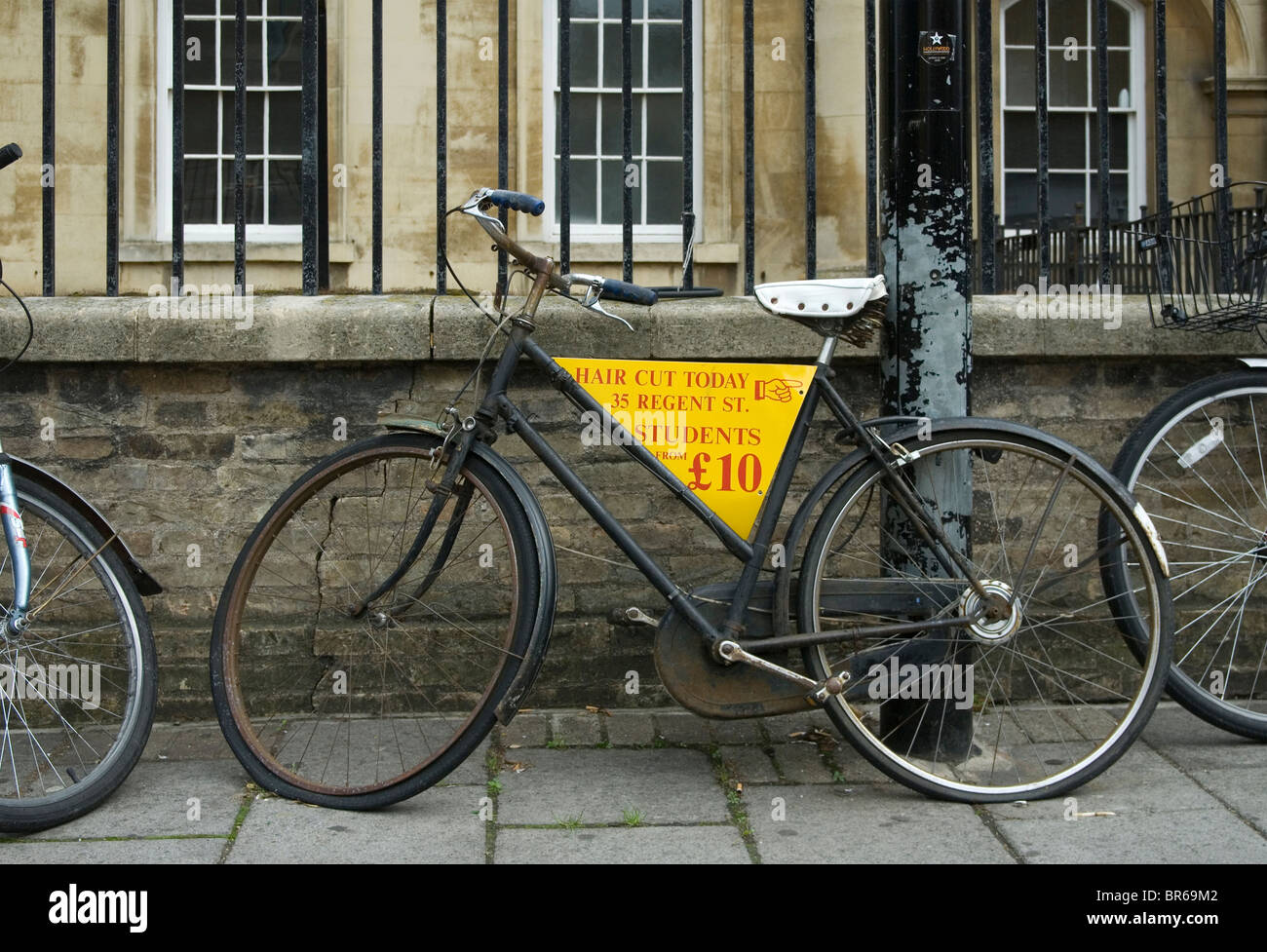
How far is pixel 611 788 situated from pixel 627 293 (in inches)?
50.3

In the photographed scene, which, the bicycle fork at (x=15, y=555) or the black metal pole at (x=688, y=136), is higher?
the black metal pole at (x=688, y=136)

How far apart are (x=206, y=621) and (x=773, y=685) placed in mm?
1817

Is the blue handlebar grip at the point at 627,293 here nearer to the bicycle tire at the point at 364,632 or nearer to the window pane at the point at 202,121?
the bicycle tire at the point at 364,632

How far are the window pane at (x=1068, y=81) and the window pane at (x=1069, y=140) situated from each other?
114 mm

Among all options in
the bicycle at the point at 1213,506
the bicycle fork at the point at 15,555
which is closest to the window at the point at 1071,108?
the bicycle at the point at 1213,506

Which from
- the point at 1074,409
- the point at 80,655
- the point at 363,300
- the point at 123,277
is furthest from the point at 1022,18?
the point at 80,655

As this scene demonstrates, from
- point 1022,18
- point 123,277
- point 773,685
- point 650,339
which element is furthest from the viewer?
point 1022,18

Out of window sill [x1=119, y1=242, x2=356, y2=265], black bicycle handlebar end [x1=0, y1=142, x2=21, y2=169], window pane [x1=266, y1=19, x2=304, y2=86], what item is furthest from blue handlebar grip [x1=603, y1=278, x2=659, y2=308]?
window pane [x1=266, y1=19, x2=304, y2=86]

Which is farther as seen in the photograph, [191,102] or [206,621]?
[191,102]

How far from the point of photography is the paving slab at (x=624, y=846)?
321cm

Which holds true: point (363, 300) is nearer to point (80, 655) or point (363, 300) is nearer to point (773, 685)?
point (80, 655)

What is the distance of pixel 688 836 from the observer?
335cm

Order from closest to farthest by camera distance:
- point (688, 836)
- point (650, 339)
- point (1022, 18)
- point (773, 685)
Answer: point (688, 836) → point (773, 685) → point (650, 339) → point (1022, 18)

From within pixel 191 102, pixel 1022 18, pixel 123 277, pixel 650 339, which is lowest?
pixel 650 339
